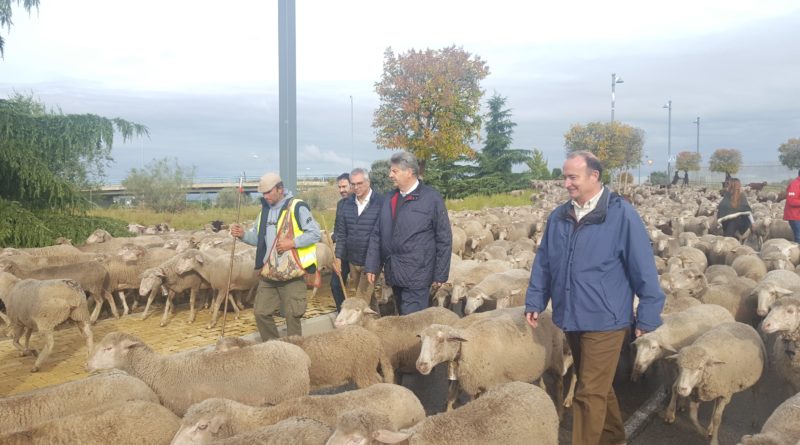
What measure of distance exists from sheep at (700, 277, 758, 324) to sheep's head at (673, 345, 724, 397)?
307 centimetres

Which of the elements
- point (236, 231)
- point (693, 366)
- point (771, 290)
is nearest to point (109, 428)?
point (236, 231)

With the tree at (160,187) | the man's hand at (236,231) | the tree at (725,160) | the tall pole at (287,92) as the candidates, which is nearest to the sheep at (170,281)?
the tall pole at (287,92)

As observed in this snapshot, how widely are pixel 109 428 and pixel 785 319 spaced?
5.81 metres

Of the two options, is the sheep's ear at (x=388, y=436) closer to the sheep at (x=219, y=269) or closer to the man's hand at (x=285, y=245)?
the man's hand at (x=285, y=245)

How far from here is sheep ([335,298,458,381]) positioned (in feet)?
19.9

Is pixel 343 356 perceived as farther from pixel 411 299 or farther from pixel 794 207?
pixel 794 207

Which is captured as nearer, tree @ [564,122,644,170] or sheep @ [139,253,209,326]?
sheep @ [139,253,209,326]

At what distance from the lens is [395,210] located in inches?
245

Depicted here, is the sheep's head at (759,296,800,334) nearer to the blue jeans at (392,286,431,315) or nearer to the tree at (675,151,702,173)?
the blue jeans at (392,286,431,315)

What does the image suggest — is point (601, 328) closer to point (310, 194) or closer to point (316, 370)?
point (316, 370)

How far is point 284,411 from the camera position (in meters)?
4.09

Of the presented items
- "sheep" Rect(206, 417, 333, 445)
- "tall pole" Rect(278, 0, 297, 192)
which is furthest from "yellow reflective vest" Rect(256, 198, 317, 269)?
"tall pole" Rect(278, 0, 297, 192)

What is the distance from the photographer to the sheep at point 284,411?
3816 mm

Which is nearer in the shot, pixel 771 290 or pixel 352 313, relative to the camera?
pixel 352 313
